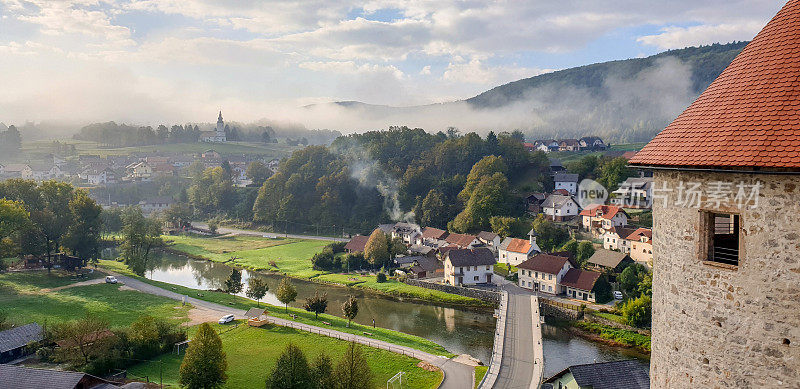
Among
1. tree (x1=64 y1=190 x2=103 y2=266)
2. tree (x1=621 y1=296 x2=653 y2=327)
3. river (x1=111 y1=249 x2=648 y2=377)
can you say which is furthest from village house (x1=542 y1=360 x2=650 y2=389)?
tree (x1=64 y1=190 x2=103 y2=266)

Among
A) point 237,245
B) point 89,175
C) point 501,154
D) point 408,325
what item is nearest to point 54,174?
point 89,175

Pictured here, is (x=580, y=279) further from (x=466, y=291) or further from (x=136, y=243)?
(x=136, y=243)

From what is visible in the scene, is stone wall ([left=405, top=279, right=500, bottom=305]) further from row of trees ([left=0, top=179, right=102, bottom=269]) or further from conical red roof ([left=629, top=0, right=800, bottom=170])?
conical red roof ([left=629, top=0, right=800, bottom=170])

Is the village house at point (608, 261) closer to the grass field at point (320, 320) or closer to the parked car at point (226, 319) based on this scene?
the grass field at point (320, 320)

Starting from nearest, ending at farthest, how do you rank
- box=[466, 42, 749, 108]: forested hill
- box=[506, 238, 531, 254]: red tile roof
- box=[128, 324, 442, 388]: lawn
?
box=[128, 324, 442, 388]: lawn < box=[506, 238, 531, 254]: red tile roof < box=[466, 42, 749, 108]: forested hill

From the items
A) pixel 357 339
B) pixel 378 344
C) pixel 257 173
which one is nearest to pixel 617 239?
pixel 378 344

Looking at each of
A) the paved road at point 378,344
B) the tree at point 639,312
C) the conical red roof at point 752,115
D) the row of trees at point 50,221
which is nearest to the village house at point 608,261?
the tree at point 639,312
